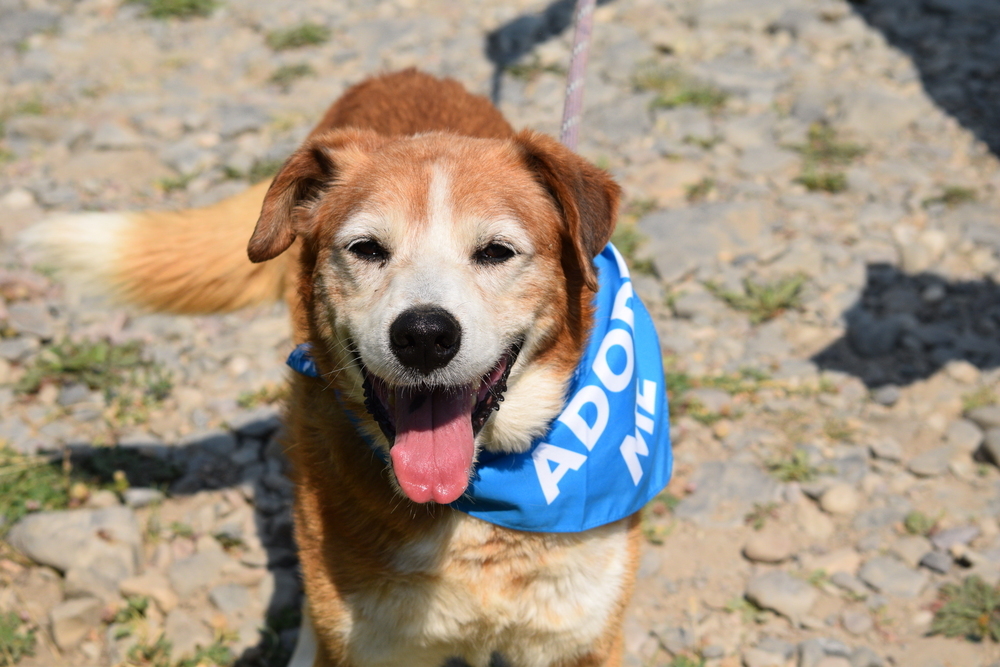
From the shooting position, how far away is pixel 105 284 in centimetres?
382

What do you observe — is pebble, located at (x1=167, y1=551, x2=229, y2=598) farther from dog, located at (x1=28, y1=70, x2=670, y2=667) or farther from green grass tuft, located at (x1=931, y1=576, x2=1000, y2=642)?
green grass tuft, located at (x1=931, y1=576, x2=1000, y2=642)

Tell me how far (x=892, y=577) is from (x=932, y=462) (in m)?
0.70

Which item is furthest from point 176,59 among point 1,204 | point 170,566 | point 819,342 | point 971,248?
point 971,248

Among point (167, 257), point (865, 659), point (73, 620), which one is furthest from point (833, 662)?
point (167, 257)

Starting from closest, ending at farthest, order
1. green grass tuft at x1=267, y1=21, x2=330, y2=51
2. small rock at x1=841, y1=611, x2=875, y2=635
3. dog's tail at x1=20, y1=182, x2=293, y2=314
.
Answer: small rock at x1=841, y1=611, x2=875, y2=635 → dog's tail at x1=20, y1=182, x2=293, y2=314 → green grass tuft at x1=267, y1=21, x2=330, y2=51

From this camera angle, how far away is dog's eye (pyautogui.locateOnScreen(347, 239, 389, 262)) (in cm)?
272

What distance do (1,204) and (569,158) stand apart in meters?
4.57

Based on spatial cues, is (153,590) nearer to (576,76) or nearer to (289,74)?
(576,76)

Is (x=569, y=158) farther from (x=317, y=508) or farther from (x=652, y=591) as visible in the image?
(x=652, y=591)

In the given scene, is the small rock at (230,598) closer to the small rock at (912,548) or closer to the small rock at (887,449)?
the small rock at (912,548)

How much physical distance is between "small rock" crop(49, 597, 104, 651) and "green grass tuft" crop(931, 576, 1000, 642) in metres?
3.18

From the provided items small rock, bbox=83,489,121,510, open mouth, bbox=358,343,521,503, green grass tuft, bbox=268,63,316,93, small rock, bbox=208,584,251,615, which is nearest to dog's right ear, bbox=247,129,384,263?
open mouth, bbox=358,343,521,503

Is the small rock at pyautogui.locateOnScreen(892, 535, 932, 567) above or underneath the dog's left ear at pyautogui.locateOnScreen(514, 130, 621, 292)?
underneath

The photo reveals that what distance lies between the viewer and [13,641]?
340cm
